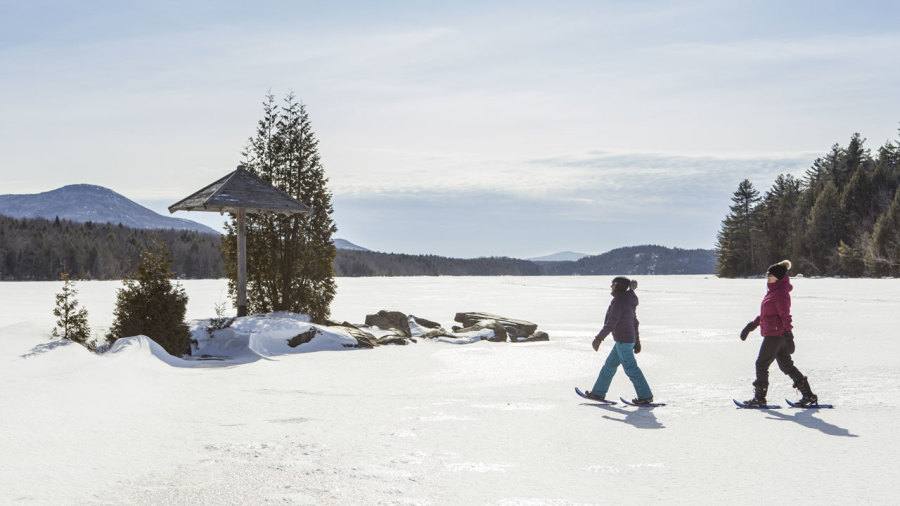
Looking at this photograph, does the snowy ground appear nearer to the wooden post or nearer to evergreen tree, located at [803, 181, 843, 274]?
the wooden post

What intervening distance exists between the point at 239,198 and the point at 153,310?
3.79m

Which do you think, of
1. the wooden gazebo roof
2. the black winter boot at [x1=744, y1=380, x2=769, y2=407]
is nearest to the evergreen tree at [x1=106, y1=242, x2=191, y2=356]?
the wooden gazebo roof

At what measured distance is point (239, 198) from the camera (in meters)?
16.0

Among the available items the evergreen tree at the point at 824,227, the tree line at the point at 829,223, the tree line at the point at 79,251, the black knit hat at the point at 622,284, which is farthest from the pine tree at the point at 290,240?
the tree line at the point at 79,251

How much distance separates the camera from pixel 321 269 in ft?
60.8

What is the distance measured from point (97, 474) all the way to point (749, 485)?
5.26 metres

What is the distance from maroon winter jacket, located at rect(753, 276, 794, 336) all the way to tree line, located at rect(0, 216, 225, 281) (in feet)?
321

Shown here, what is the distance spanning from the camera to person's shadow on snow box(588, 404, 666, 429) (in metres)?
7.23

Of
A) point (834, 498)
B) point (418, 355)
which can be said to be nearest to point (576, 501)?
point (834, 498)

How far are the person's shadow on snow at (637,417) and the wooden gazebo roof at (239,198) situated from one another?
10.6m

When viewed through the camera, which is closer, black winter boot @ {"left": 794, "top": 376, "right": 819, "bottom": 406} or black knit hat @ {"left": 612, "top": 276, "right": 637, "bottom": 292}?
black winter boot @ {"left": 794, "top": 376, "right": 819, "bottom": 406}

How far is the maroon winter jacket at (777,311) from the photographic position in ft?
26.5

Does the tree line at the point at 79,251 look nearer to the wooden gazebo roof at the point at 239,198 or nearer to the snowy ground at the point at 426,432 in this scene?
the wooden gazebo roof at the point at 239,198

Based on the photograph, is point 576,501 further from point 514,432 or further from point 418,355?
point 418,355
